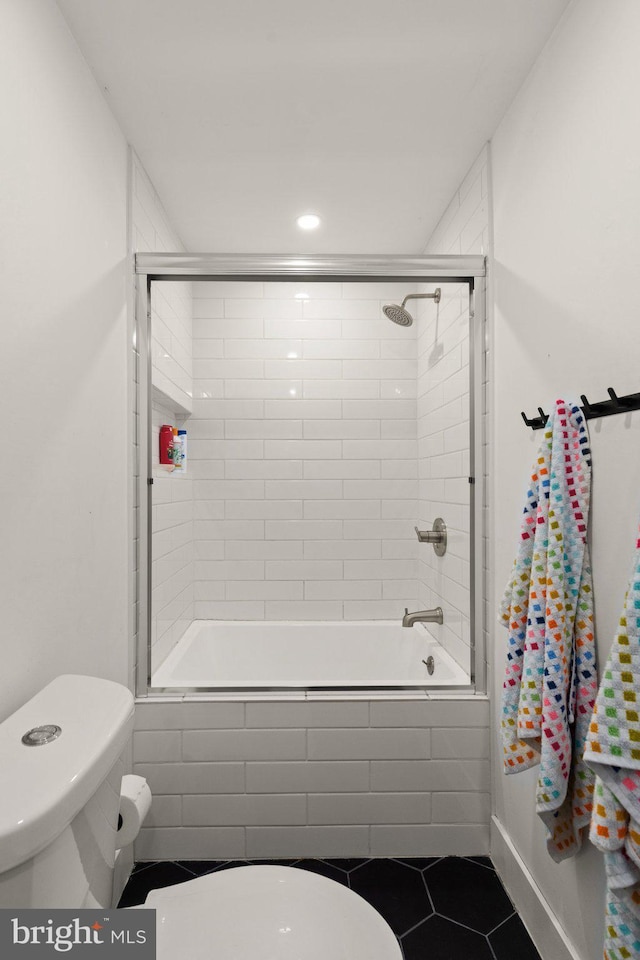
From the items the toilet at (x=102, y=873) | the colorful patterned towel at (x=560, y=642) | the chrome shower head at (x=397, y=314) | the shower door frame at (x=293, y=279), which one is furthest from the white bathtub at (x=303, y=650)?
the toilet at (x=102, y=873)

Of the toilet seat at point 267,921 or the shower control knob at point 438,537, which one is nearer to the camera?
the toilet seat at point 267,921

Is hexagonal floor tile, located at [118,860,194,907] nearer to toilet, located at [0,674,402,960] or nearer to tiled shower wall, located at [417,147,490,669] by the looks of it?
toilet, located at [0,674,402,960]

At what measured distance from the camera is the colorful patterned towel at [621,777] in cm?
87

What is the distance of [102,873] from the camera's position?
1.01m

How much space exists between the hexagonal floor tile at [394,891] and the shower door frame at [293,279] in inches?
22.2

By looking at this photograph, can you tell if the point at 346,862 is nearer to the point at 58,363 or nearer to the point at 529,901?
the point at 529,901

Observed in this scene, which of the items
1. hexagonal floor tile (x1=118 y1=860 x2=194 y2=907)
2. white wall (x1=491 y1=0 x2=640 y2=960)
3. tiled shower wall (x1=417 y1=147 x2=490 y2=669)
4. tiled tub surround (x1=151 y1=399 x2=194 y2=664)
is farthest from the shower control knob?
hexagonal floor tile (x1=118 y1=860 x2=194 y2=907)

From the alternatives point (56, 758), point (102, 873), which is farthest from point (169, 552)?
point (56, 758)

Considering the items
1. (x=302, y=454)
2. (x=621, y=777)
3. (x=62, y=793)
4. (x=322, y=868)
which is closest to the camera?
(x=62, y=793)

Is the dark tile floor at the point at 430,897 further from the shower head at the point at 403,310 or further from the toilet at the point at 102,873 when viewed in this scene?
the shower head at the point at 403,310

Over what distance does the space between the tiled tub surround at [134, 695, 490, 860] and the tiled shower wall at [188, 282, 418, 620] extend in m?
1.11

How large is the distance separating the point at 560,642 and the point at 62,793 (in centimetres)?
98

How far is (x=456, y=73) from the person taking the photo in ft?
5.09

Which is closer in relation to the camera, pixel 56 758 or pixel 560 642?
pixel 56 758
